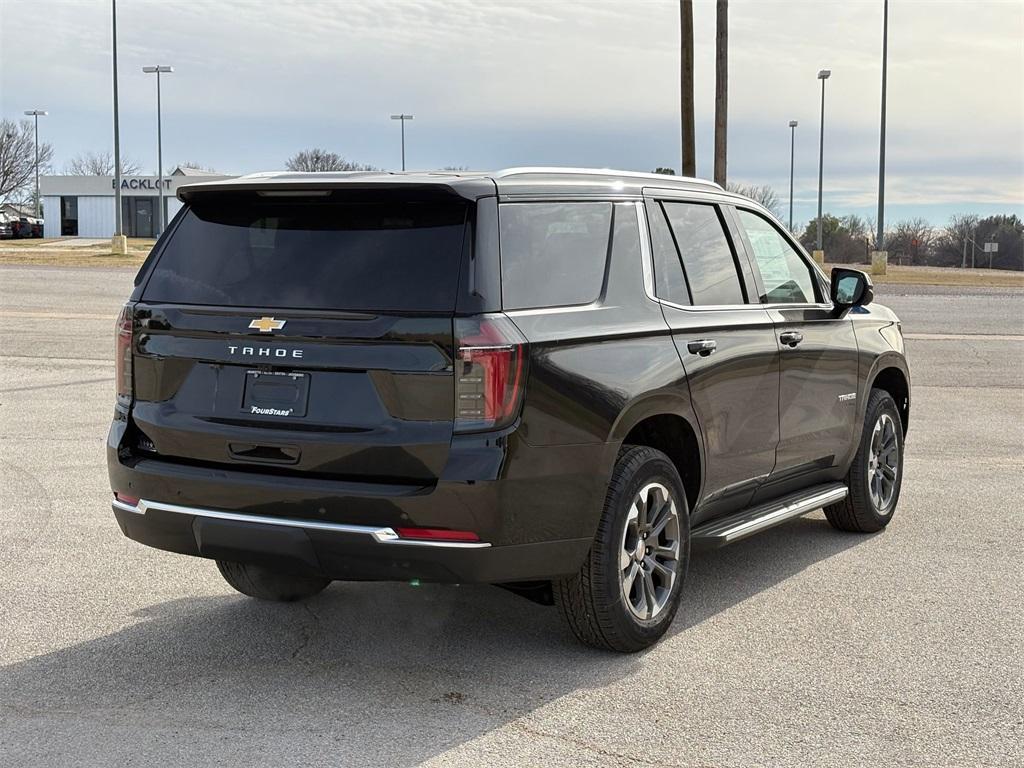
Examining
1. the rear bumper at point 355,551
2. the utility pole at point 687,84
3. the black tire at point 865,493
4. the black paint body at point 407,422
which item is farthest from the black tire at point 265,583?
the utility pole at point 687,84

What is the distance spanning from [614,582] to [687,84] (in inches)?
833

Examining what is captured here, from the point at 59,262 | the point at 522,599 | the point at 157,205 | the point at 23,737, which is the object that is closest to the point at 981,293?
the point at 59,262

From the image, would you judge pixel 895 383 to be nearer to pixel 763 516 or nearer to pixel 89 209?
pixel 763 516

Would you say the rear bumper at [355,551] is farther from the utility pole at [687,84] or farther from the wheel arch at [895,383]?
the utility pole at [687,84]

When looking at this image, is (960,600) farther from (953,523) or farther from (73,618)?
(73,618)

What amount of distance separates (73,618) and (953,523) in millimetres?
5073

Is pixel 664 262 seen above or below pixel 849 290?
above

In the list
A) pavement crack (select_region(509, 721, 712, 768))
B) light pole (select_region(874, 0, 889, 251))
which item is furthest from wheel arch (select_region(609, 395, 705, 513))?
light pole (select_region(874, 0, 889, 251))

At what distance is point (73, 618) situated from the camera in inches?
224

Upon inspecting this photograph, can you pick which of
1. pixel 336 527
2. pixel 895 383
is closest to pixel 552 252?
pixel 336 527

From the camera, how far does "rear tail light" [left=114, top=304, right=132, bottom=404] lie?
17.2 feet

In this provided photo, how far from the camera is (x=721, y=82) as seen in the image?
2777 centimetres

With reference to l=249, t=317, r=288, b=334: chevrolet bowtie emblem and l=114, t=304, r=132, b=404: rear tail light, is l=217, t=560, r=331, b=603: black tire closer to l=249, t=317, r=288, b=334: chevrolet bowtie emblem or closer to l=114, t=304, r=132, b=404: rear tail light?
l=114, t=304, r=132, b=404: rear tail light

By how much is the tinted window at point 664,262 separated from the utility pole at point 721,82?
21589 mm
